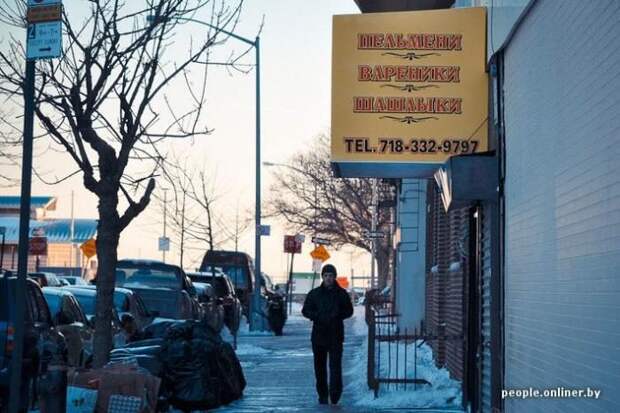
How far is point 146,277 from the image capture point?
2583 centimetres

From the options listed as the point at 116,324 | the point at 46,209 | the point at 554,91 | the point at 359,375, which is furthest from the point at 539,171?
the point at 46,209

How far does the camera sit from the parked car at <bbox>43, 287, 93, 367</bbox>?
16.0 metres

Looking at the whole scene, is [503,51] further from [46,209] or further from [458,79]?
[46,209]

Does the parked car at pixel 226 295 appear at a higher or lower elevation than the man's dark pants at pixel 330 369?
higher

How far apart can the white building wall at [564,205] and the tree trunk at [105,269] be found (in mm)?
4130

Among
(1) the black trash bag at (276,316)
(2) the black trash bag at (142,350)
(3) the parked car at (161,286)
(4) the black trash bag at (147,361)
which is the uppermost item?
(3) the parked car at (161,286)

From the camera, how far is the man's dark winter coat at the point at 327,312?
1463 centimetres

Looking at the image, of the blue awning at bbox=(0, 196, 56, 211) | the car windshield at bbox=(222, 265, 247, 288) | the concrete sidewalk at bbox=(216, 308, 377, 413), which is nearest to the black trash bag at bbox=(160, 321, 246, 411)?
the concrete sidewalk at bbox=(216, 308, 377, 413)

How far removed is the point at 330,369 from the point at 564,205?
Result: 683 cm

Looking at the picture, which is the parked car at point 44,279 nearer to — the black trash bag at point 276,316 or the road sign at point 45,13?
the black trash bag at point 276,316

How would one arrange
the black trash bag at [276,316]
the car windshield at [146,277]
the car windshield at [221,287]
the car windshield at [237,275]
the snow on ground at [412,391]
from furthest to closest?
1. the car windshield at [237,275]
2. the black trash bag at [276,316]
3. the car windshield at [221,287]
4. the car windshield at [146,277]
5. the snow on ground at [412,391]

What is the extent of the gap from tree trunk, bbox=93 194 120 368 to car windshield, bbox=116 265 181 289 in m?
12.7

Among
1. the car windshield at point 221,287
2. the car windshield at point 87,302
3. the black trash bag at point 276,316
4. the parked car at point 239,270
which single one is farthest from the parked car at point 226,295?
the car windshield at point 87,302

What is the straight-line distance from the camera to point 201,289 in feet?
98.6
